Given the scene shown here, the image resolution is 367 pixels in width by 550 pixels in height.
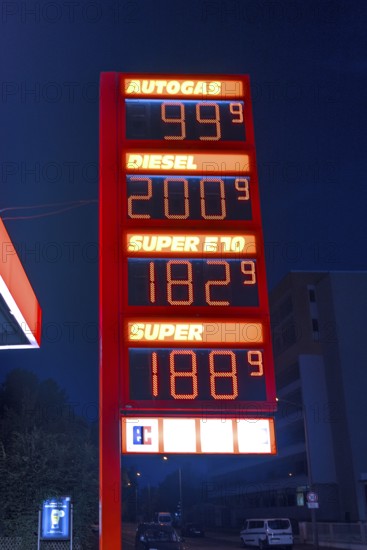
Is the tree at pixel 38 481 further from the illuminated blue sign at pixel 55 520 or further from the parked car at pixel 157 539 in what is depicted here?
the parked car at pixel 157 539

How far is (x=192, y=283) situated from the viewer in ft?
63.8

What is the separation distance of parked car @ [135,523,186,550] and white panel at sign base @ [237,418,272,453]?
13.1 meters

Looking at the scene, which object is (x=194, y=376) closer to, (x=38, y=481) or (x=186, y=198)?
(x=186, y=198)

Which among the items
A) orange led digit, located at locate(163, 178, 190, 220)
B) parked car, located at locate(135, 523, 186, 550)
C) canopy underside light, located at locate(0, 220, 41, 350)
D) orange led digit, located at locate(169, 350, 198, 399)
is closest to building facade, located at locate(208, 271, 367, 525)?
parked car, located at locate(135, 523, 186, 550)

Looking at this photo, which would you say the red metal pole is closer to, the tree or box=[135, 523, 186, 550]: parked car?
the tree

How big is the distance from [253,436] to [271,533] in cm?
2917

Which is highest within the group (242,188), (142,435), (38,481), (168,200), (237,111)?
(237,111)

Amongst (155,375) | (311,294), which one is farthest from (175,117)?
(311,294)

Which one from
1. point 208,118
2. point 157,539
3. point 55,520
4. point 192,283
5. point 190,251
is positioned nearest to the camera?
point 55,520

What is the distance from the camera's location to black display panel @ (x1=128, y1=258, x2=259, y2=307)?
19.3 meters

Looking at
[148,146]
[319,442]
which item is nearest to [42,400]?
[319,442]

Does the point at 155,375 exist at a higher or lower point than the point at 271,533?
higher

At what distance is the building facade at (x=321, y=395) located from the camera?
6372 cm

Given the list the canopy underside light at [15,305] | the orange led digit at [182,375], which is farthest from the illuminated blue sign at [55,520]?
the canopy underside light at [15,305]
